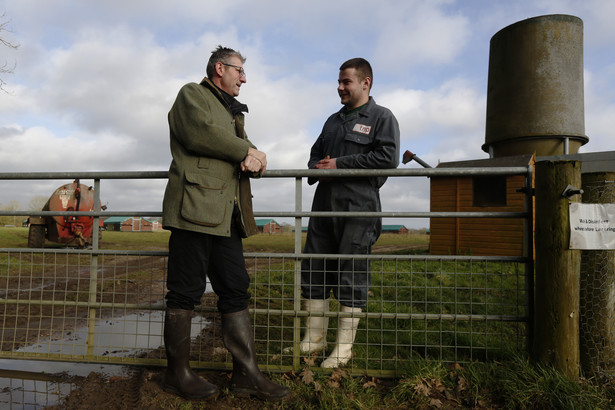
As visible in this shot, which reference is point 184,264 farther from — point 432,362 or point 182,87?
point 432,362

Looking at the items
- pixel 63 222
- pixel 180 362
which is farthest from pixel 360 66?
pixel 63 222

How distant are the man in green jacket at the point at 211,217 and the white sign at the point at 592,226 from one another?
2083 mm

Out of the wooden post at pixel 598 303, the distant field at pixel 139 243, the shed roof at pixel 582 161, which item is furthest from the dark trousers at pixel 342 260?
the shed roof at pixel 582 161

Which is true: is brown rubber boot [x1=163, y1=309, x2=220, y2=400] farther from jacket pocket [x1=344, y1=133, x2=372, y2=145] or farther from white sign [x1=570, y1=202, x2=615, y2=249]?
white sign [x1=570, y1=202, x2=615, y2=249]

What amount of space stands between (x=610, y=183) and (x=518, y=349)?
1321 millimetres

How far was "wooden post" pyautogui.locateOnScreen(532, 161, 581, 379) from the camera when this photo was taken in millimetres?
2754

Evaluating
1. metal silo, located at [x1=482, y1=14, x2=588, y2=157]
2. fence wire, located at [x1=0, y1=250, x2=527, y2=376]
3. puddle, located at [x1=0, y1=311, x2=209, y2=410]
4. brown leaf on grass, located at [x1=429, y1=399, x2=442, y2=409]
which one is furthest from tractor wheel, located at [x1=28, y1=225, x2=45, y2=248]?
metal silo, located at [x1=482, y1=14, x2=588, y2=157]

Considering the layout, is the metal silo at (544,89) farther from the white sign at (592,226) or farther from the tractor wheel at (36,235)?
the tractor wheel at (36,235)

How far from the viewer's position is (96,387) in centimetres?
288

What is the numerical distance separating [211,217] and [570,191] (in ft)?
7.59

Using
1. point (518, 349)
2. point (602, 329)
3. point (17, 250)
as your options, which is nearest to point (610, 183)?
point (602, 329)

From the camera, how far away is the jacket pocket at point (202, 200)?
2.46 meters

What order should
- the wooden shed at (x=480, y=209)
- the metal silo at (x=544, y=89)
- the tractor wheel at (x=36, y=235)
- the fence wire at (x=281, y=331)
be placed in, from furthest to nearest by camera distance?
1. the metal silo at (x=544, y=89)
2. the tractor wheel at (x=36, y=235)
3. the wooden shed at (x=480, y=209)
4. the fence wire at (x=281, y=331)

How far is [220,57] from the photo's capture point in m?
→ 2.82
